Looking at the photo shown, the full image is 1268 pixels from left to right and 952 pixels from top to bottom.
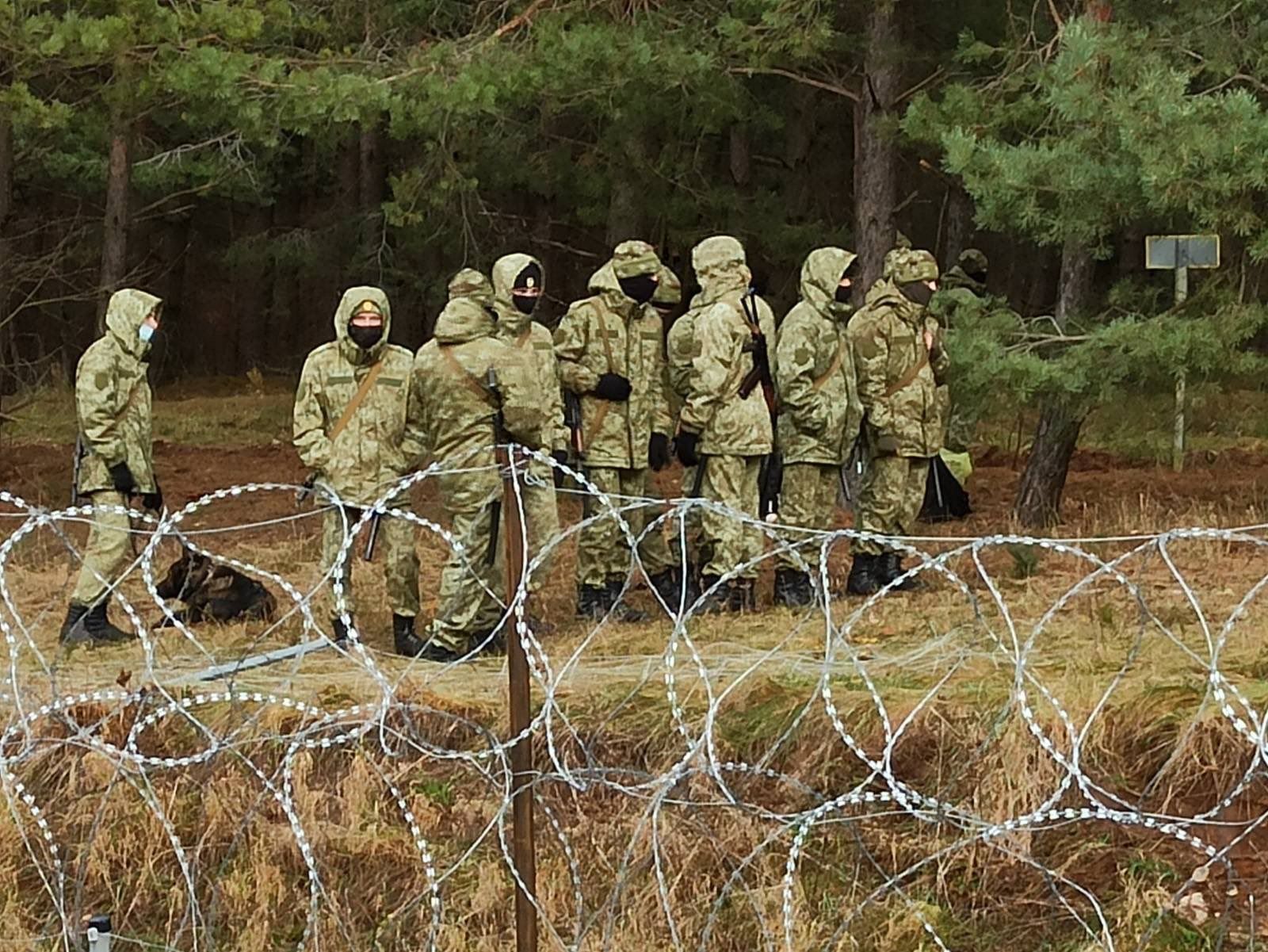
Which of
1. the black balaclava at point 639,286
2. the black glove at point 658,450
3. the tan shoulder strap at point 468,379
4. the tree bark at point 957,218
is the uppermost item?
the tree bark at point 957,218

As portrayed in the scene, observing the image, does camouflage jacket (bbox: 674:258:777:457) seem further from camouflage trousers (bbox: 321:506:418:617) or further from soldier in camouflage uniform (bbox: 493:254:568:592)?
camouflage trousers (bbox: 321:506:418:617)

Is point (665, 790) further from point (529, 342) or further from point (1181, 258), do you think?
point (1181, 258)

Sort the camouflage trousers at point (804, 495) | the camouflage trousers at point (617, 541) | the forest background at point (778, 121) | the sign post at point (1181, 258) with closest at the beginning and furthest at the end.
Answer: the camouflage trousers at point (617, 541) < the forest background at point (778, 121) < the camouflage trousers at point (804, 495) < the sign post at point (1181, 258)

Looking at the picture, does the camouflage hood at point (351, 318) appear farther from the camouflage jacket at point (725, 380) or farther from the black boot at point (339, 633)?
the camouflage jacket at point (725, 380)

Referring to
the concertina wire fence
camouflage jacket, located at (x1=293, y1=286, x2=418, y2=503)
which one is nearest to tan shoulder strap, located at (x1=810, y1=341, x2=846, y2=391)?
the concertina wire fence

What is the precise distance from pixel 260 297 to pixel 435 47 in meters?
21.6

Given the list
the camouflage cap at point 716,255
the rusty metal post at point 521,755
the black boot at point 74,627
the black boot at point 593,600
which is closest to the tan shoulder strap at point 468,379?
the black boot at point 593,600

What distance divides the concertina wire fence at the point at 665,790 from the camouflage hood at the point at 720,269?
2.12 m

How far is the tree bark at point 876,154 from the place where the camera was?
1239cm

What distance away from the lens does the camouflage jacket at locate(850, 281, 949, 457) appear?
30.0 ft

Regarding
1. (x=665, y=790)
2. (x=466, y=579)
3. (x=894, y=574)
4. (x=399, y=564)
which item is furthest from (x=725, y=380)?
(x=665, y=790)

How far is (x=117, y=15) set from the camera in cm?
1093

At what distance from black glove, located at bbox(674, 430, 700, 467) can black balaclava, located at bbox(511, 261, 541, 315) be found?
1.09m

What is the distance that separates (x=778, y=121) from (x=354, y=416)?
36.4 feet
